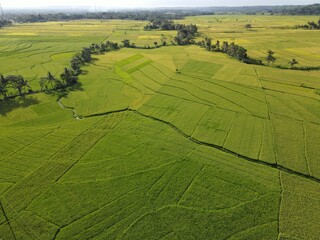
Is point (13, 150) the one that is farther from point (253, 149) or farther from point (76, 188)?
point (253, 149)

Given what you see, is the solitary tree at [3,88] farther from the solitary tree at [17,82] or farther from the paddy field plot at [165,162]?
the paddy field plot at [165,162]

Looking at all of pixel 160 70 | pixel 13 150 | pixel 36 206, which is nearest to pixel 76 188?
→ pixel 36 206

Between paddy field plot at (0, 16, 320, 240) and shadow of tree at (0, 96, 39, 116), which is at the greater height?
shadow of tree at (0, 96, 39, 116)

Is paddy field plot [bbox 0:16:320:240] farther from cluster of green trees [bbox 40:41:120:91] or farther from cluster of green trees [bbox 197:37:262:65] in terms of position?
cluster of green trees [bbox 197:37:262:65]

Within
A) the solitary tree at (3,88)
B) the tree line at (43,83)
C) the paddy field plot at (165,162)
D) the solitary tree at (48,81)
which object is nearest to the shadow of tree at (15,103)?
the paddy field plot at (165,162)

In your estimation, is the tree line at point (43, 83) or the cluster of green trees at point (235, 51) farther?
the cluster of green trees at point (235, 51)

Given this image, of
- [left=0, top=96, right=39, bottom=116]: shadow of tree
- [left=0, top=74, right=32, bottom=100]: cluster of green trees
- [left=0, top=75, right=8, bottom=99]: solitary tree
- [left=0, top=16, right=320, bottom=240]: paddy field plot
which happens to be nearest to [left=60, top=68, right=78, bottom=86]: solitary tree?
[left=0, top=16, right=320, bottom=240]: paddy field plot
